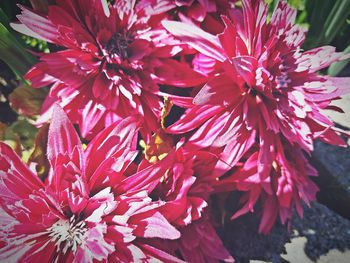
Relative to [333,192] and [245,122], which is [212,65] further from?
[333,192]

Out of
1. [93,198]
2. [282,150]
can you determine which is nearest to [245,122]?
[282,150]

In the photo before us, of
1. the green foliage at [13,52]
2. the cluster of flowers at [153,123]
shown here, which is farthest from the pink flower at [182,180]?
the green foliage at [13,52]

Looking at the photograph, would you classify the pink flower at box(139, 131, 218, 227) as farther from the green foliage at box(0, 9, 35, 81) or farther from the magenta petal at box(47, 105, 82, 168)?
the green foliage at box(0, 9, 35, 81)

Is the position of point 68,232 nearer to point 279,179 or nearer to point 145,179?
point 145,179

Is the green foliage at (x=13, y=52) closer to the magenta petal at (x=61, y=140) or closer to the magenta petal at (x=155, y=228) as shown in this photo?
the magenta petal at (x=61, y=140)

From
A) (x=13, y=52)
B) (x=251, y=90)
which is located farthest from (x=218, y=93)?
(x=13, y=52)
